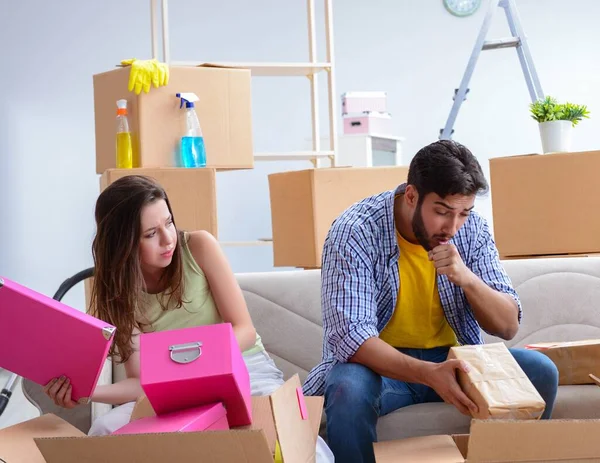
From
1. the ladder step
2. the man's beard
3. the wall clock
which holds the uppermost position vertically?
the wall clock

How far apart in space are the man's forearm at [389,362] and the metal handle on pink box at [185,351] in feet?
1.76

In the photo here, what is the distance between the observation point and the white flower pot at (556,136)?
2.90m

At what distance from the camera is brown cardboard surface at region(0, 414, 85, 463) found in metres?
1.46

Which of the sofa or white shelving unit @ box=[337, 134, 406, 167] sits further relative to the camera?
white shelving unit @ box=[337, 134, 406, 167]

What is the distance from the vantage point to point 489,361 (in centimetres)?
173

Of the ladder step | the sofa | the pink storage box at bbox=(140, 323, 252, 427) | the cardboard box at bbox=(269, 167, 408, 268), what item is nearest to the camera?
→ the pink storage box at bbox=(140, 323, 252, 427)

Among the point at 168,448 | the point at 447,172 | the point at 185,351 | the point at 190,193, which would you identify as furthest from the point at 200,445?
the point at 190,193

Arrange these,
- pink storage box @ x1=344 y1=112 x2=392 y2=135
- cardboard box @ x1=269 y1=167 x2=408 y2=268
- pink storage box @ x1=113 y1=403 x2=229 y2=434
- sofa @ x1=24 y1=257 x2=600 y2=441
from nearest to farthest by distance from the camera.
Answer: pink storage box @ x1=113 y1=403 x2=229 y2=434
sofa @ x1=24 y1=257 x2=600 y2=441
cardboard box @ x1=269 y1=167 x2=408 y2=268
pink storage box @ x1=344 y1=112 x2=392 y2=135

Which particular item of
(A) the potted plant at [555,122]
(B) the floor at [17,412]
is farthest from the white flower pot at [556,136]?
(B) the floor at [17,412]

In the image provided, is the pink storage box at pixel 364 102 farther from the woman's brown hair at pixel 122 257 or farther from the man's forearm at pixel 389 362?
the man's forearm at pixel 389 362

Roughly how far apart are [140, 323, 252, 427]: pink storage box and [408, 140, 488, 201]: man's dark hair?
0.66m

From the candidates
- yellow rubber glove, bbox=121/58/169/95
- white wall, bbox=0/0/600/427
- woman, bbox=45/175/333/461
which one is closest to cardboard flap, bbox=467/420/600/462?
woman, bbox=45/175/333/461

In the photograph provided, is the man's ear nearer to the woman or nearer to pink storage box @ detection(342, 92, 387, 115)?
the woman

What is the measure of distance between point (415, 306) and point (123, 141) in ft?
4.42
